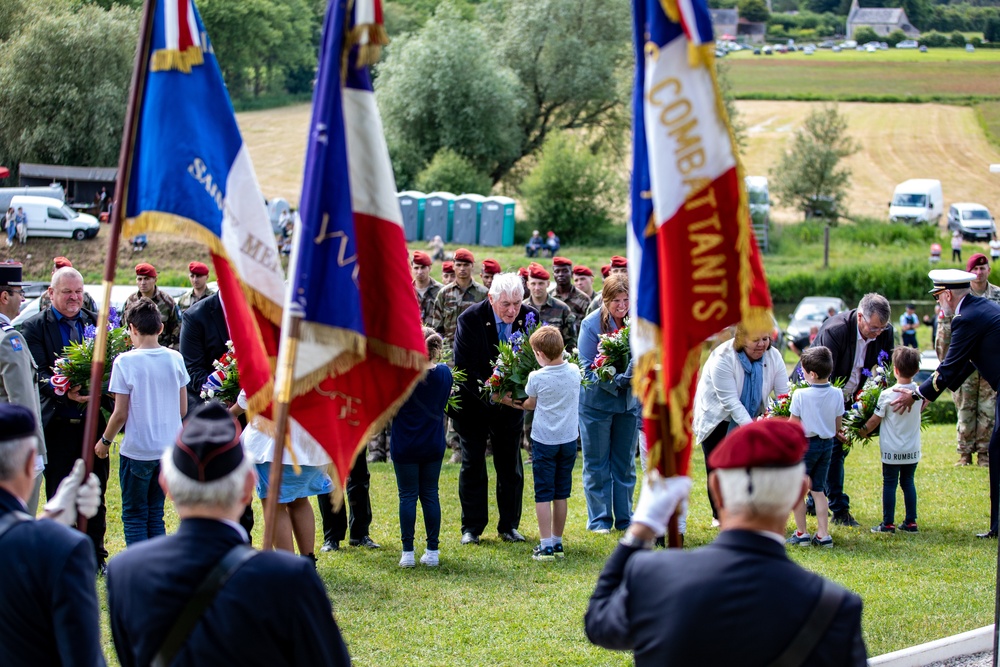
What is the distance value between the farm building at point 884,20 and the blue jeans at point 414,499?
10455cm

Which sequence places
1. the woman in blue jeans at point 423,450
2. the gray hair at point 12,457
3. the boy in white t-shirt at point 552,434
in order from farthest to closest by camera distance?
the boy in white t-shirt at point 552,434, the woman in blue jeans at point 423,450, the gray hair at point 12,457

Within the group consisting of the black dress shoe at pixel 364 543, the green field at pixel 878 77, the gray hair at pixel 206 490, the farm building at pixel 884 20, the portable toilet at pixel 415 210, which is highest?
the farm building at pixel 884 20

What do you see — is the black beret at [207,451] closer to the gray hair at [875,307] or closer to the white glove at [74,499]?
the white glove at [74,499]

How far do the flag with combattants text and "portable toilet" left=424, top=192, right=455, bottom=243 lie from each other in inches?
1715

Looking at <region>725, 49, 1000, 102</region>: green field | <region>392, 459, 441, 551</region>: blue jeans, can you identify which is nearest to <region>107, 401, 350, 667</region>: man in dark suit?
<region>392, 459, 441, 551</region>: blue jeans

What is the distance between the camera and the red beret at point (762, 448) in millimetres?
3396

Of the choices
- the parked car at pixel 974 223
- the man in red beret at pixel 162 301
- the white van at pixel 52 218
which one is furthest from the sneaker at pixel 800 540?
the parked car at pixel 974 223

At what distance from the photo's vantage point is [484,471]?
958 centimetres

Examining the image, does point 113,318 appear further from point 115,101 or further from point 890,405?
point 115,101

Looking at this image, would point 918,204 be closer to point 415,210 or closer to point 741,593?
point 415,210

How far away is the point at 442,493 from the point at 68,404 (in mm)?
4186

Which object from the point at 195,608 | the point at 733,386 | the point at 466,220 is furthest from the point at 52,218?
the point at 195,608

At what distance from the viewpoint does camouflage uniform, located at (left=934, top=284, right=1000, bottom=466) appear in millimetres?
13109

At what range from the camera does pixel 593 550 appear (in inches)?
365
